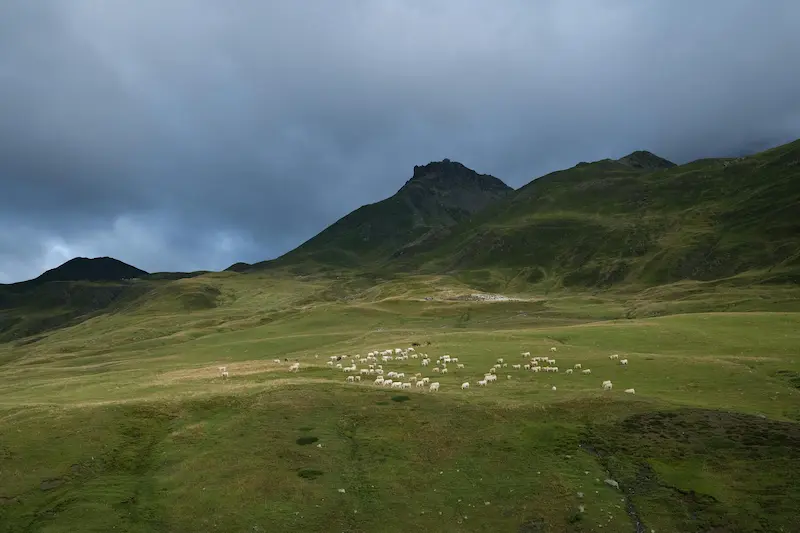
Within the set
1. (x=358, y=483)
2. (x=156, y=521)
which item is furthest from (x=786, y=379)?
(x=156, y=521)

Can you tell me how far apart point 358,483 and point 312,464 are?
3.90 metres

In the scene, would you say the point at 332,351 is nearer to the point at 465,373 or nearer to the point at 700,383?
the point at 465,373

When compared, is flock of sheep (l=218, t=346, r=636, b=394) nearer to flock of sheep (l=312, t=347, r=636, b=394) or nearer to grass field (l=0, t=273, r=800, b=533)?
flock of sheep (l=312, t=347, r=636, b=394)

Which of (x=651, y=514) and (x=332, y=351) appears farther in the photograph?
(x=332, y=351)

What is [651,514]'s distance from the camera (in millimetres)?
28344

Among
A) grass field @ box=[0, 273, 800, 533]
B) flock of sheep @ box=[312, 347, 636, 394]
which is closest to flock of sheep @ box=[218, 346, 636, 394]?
flock of sheep @ box=[312, 347, 636, 394]

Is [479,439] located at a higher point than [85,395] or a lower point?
lower

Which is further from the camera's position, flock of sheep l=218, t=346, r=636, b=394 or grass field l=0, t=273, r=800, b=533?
flock of sheep l=218, t=346, r=636, b=394

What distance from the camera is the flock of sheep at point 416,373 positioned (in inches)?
2060

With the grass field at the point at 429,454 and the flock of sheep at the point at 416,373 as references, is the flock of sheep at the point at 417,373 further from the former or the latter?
the grass field at the point at 429,454

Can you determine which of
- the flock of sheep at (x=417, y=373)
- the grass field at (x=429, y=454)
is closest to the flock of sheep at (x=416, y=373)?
the flock of sheep at (x=417, y=373)

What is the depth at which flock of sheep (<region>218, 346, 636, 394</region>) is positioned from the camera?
52.3m

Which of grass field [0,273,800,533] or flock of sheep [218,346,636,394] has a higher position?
flock of sheep [218,346,636,394]

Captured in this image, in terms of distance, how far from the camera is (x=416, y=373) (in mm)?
60938
